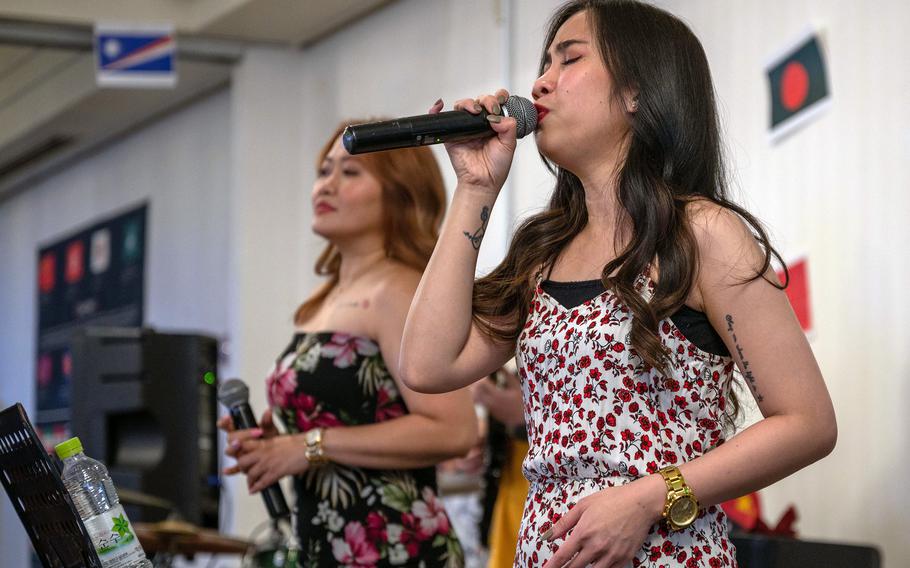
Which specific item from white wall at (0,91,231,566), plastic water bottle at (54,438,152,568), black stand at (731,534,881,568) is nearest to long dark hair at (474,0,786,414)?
plastic water bottle at (54,438,152,568)

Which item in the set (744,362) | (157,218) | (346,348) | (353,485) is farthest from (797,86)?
(157,218)

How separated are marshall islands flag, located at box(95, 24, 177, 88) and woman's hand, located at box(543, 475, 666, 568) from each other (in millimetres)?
4135

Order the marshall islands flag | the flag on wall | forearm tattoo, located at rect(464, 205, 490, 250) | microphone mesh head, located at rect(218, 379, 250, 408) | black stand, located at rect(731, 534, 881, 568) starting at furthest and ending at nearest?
the marshall islands flag → the flag on wall → microphone mesh head, located at rect(218, 379, 250, 408) → black stand, located at rect(731, 534, 881, 568) → forearm tattoo, located at rect(464, 205, 490, 250)

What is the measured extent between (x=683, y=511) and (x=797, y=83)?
2.04 m

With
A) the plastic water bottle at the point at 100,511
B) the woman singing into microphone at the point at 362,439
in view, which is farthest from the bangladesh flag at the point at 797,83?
the plastic water bottle at the point at 100,511

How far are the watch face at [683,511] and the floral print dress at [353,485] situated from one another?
88 centimetres

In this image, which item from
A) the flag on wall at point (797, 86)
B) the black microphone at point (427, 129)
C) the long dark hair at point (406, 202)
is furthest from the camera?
the flag on wall at point (797, 86)

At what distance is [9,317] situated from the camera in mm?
8375

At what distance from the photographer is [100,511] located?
57.9 inches

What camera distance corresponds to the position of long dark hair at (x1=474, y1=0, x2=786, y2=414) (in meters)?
1.44

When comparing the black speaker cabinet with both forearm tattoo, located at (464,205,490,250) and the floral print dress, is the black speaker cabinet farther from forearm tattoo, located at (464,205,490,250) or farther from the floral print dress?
forearm tattoo, located at (464,205,490,250)

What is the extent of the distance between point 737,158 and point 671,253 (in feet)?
6.43

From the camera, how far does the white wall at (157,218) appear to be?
6.38m

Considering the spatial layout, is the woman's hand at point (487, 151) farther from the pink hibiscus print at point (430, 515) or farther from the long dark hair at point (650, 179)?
the pink hibiscus print at point (430, 515)
